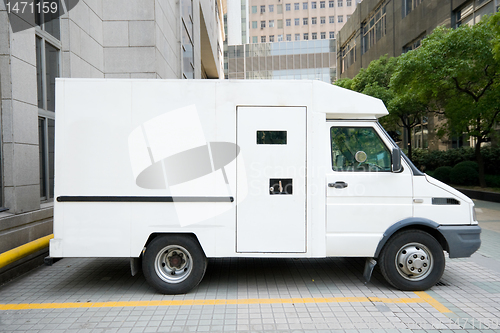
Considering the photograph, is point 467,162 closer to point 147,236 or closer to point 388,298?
point 388,298

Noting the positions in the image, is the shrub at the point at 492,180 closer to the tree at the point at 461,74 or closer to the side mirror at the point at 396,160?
the tree at the point at 461,74

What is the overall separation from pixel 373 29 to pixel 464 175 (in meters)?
24.6

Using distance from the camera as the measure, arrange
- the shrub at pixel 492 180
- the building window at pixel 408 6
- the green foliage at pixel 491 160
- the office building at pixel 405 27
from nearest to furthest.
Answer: the shrub at pixel 492 180, the green foliage at pixel 491 160, the office building at pixel 405 27, the building window at pixel 408 6

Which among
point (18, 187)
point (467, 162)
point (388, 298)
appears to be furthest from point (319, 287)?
point (467, 162)

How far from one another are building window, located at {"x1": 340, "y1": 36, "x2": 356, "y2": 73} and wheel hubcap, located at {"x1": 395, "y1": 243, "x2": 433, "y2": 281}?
43.2 m

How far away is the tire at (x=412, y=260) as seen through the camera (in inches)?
188

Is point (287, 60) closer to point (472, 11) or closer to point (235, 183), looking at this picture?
point (472, 11)

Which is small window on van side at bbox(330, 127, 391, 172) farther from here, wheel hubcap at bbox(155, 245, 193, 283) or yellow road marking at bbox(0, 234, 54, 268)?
yellow road marking at bbox(0, 234, 54, 268)

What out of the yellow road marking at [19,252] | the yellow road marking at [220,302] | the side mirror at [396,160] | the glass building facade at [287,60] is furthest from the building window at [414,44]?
the glass building facade at [287,60]

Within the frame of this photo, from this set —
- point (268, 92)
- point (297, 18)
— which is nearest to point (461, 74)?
point (268, 92)

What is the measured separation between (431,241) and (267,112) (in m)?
2.90

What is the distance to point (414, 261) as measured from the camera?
477 cm

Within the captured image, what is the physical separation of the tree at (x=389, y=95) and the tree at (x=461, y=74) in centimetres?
174

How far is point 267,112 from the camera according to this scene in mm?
4699
